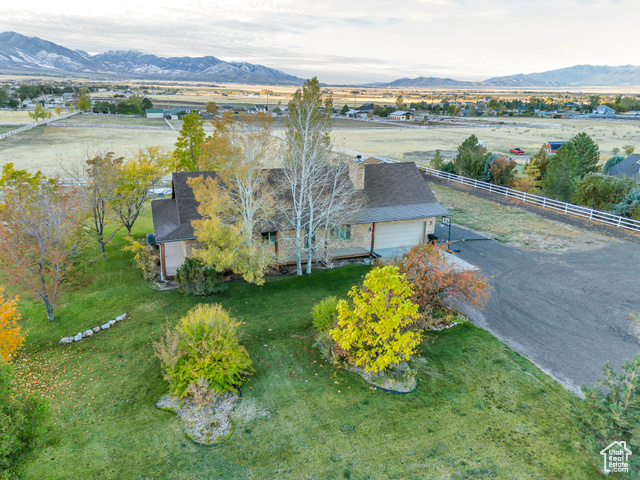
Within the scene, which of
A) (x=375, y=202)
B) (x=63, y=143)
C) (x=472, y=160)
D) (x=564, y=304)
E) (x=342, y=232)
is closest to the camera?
(x=564, y=304)

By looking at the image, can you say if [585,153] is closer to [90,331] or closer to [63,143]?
[90,331]

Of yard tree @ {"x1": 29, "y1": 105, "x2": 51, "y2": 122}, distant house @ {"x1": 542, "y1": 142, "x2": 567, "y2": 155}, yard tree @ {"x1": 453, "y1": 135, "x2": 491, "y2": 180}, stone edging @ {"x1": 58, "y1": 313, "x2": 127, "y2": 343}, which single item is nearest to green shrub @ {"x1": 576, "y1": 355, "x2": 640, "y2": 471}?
stone edging @ {"x1": 58, "y1": 313, "x2": 127, "y2": 343}

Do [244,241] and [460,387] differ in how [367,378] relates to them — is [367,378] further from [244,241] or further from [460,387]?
[244,241]

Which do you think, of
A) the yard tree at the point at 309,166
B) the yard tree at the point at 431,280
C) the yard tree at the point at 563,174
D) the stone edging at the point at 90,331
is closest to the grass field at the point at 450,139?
the yard tree at the point at 563,174

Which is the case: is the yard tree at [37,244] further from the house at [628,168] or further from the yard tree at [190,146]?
the house at [628,168]

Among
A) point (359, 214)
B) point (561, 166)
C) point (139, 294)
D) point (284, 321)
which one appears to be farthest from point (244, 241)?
point (561, 166)
